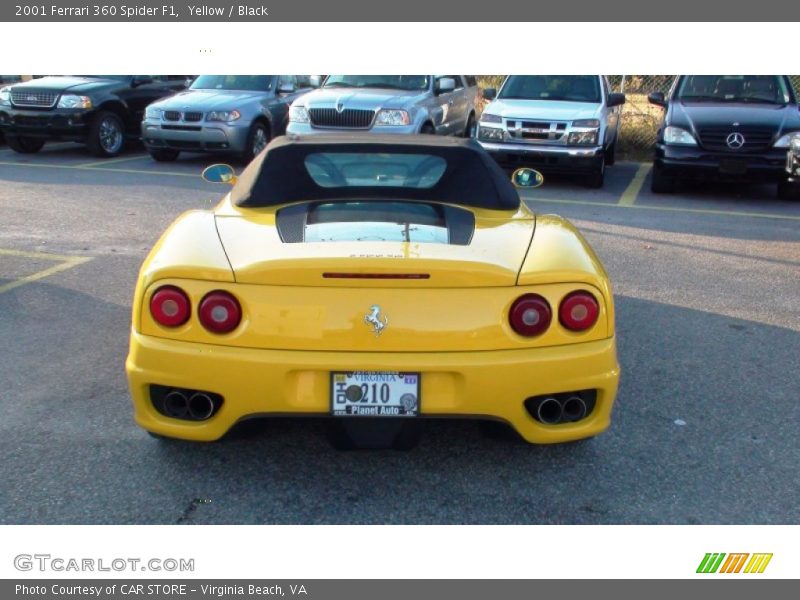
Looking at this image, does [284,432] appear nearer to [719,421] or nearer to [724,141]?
[719,421]

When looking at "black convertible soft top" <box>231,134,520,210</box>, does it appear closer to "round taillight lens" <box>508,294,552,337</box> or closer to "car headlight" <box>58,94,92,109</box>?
"round taillight lens" <box>508,294,552,337</box>

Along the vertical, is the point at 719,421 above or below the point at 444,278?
below

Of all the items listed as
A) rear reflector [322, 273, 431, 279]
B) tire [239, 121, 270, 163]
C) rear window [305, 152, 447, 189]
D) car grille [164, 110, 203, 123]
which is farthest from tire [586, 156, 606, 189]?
rear reflector [322, 273, 431, 279]

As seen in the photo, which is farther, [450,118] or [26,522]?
[450,118]

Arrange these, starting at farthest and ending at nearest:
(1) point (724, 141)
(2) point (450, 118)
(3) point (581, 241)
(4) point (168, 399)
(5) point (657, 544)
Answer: (2) point (450, 118)
(1) point (724, 141)
(3) point (581, 241)
(4) point (168, 399)
(5) point (657, 544)

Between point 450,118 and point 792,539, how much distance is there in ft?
35.5

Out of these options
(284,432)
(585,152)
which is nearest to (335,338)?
(284,432)

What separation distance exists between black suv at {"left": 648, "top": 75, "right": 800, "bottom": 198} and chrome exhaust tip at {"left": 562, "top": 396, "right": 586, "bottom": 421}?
26.5ft

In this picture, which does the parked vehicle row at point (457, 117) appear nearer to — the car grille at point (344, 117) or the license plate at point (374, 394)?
the car grille at point (344, 117)

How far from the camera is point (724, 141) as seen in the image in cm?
1054

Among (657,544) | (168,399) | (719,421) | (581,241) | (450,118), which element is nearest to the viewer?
(657,544)

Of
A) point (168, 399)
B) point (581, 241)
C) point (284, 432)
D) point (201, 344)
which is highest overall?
point (581, 241)

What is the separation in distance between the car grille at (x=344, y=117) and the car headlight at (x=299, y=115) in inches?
4.5

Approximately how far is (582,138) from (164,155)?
6527mm
